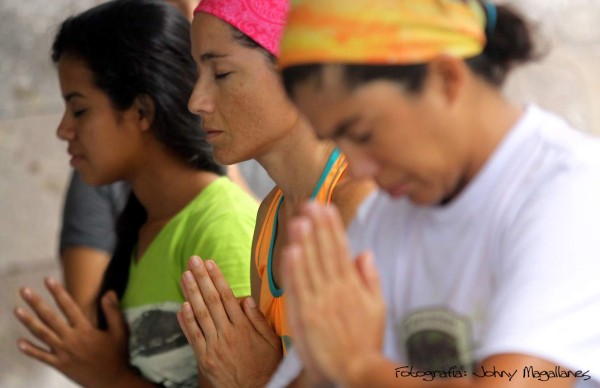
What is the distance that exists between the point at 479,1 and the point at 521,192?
0.95ft

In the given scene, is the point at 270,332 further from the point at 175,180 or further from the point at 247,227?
the point at 175,180

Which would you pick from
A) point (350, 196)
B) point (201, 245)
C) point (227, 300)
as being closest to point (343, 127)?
point (350, 196)

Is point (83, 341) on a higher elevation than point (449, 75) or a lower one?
lower

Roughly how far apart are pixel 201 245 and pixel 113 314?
1.09ft

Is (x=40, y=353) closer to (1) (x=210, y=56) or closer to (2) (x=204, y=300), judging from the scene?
(2) (x=204, y=300)

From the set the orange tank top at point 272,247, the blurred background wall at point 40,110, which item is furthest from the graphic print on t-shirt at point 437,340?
the blurred background wall at point 40,110

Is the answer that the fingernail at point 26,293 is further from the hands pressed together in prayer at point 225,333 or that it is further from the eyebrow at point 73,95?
the hands pressed together in prayer at point 225,333

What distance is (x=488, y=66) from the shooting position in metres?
1.43

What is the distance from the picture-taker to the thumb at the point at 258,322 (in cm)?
205

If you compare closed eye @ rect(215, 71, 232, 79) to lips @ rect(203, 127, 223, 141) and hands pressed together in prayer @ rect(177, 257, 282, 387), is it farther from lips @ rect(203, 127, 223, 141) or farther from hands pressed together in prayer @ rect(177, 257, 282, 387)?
hands pressed together in prayer @ rect(177, 257, 282, 387)

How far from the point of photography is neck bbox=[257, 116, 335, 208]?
211cm

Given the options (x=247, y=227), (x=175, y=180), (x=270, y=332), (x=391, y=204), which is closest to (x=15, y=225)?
(x=175, y=180)

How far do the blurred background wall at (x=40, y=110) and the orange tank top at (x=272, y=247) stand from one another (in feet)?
8.24

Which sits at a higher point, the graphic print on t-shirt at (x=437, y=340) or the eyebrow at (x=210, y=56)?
the eyebrow at (x=210, y=56)
